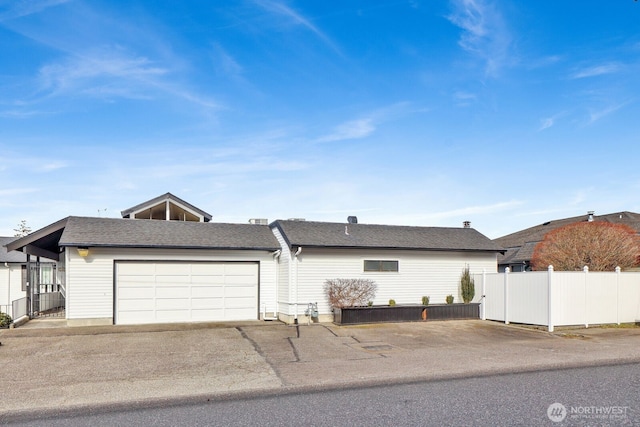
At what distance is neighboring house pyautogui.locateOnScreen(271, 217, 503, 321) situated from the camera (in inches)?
664

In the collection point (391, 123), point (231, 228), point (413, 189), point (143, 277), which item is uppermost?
point (391, 123)

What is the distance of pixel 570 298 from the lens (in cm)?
1507

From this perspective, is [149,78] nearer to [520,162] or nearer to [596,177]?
[520,162]

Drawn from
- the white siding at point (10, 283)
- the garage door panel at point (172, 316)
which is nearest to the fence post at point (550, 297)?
the garage door panel at point (172, 316)

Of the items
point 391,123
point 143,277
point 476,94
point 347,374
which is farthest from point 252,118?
point 347,374

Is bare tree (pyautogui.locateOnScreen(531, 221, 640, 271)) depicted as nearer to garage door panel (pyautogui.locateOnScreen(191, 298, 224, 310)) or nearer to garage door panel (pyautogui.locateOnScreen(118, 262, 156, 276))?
garage door panel (pyautogui.locateOnScreen(191, 298, 224, 310))

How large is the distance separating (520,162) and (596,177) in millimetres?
3270

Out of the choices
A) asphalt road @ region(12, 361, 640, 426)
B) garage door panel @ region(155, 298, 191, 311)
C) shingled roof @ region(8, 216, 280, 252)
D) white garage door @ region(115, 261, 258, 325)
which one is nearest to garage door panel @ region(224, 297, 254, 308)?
white garage door @ region(115, 261, 258, 325)

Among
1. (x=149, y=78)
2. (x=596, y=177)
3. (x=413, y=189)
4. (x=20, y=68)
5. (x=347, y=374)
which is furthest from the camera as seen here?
(x=413, y=189)

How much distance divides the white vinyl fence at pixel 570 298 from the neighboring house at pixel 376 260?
8.63ft

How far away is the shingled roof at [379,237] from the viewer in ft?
56.9

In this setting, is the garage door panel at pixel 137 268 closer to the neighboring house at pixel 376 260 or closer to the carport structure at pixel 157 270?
the carport structure at pixel 157 270

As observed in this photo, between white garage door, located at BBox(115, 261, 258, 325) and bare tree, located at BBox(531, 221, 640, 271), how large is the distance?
39.1 feet

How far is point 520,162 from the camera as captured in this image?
18969mm
